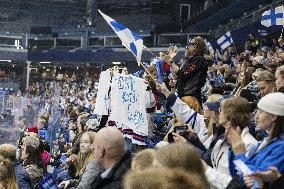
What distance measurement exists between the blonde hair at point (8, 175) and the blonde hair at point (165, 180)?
309 cm

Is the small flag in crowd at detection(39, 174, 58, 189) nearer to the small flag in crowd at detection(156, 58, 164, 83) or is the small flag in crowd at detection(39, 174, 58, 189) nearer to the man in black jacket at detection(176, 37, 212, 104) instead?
the man in black jacket at detection(176, 37, 212, 104)

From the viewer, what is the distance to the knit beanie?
3660 mm

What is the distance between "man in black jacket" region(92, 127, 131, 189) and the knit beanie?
39.8 inches

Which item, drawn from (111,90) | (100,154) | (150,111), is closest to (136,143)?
(150,111)

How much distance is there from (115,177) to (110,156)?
0.62ft

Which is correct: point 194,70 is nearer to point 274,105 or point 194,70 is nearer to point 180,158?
point 274,105

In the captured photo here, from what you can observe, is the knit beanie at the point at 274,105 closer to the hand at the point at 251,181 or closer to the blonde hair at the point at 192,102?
the hand at the point at 251,181

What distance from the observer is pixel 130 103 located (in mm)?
7637

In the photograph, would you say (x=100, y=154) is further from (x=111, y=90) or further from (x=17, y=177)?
(x=111, y=90)

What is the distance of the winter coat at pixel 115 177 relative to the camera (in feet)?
12.7

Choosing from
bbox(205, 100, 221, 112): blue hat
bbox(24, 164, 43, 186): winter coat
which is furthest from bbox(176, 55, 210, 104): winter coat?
bbox(24, 164, 43, 186): winter coat

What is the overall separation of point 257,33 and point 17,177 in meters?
17.3

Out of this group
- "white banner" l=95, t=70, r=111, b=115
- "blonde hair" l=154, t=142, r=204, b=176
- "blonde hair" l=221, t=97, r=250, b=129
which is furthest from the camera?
"white banner" l=95, t=70, r=111, b=115

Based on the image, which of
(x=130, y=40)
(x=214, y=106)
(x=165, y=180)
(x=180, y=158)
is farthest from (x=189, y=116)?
(x=130, y=40)
